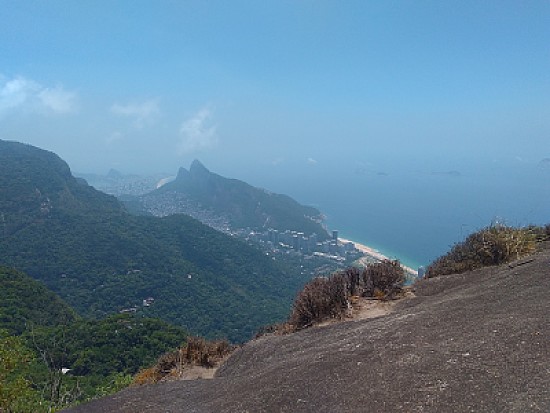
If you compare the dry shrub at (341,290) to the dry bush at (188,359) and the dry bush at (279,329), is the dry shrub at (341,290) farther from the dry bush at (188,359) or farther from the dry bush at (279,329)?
the dry bush at (188,359)

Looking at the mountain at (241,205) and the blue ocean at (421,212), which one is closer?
the blue ocean at (421,212)

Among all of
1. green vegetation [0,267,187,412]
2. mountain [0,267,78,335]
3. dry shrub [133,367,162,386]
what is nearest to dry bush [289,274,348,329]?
dry shrub [133,367,162,386]

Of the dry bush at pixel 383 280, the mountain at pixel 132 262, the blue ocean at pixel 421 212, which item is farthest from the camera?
the blue ocean at pixel 421 212

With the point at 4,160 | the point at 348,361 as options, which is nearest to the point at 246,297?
the point at 348,361

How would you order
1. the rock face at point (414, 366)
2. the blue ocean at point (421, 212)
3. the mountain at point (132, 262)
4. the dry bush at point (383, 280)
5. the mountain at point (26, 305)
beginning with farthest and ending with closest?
the blue ocean at point (421, 212), the mountain at point (132, 262), the mountain at point (26, 305), the dry bush at point (383, 280), the rock face at point (414, 366)

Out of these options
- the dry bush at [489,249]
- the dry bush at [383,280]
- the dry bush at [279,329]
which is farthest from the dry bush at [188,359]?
the dry bush at [489,249]

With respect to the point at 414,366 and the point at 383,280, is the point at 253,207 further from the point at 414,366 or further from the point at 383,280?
the point at 414,366

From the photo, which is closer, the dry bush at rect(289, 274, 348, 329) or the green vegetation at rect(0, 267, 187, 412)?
the dry bush at rect(289, 274, 348, 329)

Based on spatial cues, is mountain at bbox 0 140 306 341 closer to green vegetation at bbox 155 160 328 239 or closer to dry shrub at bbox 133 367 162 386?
green vegetation at bbox 155 160 328 239
